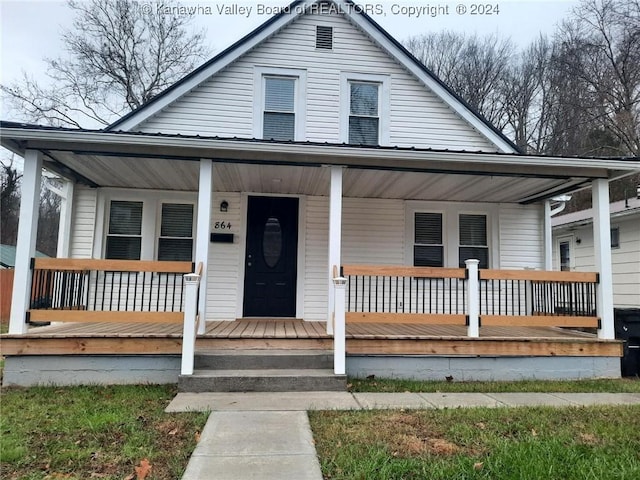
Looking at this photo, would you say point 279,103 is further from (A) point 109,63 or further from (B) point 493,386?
(A) point 109,63

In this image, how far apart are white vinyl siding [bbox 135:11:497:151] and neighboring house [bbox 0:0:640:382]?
28 millimetres

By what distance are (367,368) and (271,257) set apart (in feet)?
9.77

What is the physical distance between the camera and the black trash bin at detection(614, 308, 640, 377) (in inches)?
246

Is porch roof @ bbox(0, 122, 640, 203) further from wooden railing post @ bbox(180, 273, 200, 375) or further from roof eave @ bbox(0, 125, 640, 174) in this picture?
wooden railing post @ bbox(180, 273, 200, 375)

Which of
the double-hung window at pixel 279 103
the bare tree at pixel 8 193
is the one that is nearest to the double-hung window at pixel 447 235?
the double-hung window at pixel 279 103

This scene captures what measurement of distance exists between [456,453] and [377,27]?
25.2 ft

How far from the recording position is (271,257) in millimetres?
7703

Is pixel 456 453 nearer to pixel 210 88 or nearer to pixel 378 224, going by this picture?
pixel 378 224

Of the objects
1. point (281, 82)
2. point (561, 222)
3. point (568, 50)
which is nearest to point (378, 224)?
point (281, 82)

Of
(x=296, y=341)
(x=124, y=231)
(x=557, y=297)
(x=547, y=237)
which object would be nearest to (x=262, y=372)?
(x=296, y=341)

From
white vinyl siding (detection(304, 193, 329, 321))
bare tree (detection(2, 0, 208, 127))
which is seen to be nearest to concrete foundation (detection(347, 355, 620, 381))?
white vinyl siding (detection(304, 193, 329, 321))

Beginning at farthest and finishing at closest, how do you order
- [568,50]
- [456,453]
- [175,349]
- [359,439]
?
[568,50], [175,349], [359,439], [456,453]

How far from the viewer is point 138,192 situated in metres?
7.55

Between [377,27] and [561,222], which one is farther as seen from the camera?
[561,222]
